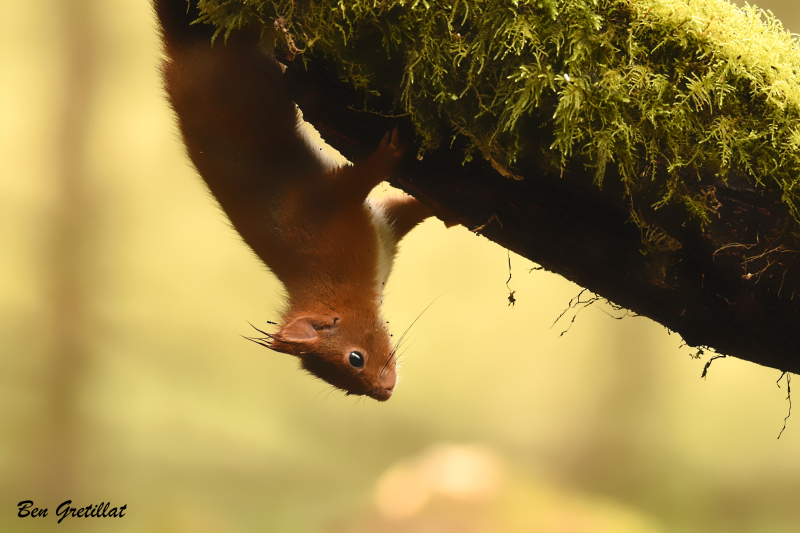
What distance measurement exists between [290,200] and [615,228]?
1412 millimetres

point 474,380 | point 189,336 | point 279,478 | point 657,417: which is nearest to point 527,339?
point 474,380

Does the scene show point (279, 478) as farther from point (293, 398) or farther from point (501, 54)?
point (501, 54)

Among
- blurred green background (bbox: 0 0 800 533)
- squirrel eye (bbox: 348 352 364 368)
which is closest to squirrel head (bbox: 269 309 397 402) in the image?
squirrel eye (bbox: 348 352 364 368)

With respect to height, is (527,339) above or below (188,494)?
above

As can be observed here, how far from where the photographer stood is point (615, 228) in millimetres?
1824

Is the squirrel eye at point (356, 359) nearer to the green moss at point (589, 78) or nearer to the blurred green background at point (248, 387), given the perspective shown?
the green moss at point (589, 78)

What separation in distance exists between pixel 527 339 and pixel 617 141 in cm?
407

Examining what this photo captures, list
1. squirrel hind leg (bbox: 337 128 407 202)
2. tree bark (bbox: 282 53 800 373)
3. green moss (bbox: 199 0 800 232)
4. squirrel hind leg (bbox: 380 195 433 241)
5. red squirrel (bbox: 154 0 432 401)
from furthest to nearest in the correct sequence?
squirrel hind leg (bbox: 380 195 433 241)
red squirrel (bbox: 154 0 432 401)
squirrel hind leg (bbox: 337 128 407 202)
tree bark (bbox: 282 53 800 373)
green moss (bbox: 199 0 800 232)

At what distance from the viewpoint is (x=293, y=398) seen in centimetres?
523

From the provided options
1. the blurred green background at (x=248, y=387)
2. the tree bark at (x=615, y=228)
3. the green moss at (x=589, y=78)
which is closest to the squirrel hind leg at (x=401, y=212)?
the tree bark at (x=615, y=228)

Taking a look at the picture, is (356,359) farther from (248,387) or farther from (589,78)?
(248,387)

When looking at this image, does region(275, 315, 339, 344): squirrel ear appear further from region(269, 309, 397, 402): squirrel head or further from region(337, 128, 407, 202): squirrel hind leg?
region(337, 128, 407, 202): squirrel hind leg

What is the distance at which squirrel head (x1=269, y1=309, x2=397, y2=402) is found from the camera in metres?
2.68

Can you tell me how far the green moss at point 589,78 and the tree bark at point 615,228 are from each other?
2.5 inches
